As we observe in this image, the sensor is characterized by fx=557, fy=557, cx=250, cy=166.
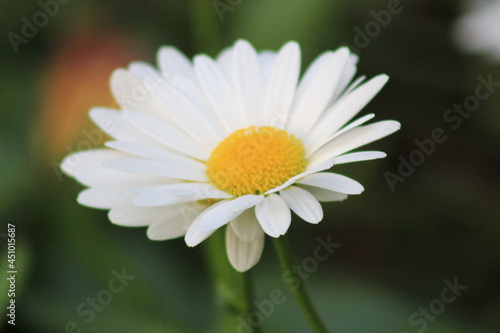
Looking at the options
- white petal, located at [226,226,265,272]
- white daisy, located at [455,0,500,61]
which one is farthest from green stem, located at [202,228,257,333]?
white daisy, located at [455,0,500,61]

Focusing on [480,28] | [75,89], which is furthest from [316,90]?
[75,89]

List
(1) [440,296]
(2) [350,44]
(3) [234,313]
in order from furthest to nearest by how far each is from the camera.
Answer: (2) [350,44], (1) [440,296], (3) [234,313]

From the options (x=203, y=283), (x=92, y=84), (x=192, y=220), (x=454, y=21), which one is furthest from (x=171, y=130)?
(x=454, y=21)

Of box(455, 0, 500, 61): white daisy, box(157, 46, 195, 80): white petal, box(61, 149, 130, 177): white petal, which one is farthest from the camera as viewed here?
box(455, 0, 500, 61): white daisy

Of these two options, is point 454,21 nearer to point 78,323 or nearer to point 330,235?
point 330,235

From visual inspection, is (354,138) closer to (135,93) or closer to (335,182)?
(335,182)

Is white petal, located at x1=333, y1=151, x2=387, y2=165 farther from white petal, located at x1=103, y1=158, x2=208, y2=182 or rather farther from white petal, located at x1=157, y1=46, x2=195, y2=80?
white petal, located at x1=157, y1=46, x2=195, y2=80
